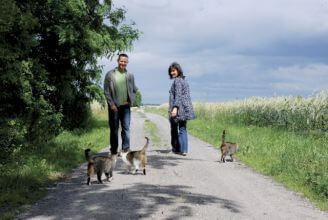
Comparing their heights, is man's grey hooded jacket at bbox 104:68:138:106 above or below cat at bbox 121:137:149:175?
above

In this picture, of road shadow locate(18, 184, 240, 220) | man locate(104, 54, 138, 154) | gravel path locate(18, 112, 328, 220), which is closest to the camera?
road shadow locate(18, 184, 240, 220)

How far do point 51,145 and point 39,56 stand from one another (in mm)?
8030

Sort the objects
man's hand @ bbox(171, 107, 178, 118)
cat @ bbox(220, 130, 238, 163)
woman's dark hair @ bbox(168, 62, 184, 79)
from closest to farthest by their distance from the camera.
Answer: cat @ bbox(220, 130, 238, 163) → woman's dark hair @ bbox(168, 62, 184, 79) → man's hand @ bbox(171, 107, 178, 118)

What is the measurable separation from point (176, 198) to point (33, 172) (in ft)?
12.3

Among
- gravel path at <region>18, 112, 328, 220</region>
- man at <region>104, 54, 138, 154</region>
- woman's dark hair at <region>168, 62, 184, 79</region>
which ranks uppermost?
woman's dark hair at <region>168, 62, 184, 79</region>

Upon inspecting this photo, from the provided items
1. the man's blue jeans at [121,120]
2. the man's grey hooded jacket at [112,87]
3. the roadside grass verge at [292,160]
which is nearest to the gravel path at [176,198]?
the roadside grass verge at [292,160]

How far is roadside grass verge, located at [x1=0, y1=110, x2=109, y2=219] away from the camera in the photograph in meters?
7.89

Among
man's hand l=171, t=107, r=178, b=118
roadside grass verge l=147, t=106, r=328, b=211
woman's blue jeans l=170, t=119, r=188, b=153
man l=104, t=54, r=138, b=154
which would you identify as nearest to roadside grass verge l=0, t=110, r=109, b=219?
man l=104, t=54, r=138, b=154

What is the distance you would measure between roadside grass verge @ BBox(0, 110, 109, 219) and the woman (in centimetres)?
277

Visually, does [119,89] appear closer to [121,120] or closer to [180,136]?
[121,120]

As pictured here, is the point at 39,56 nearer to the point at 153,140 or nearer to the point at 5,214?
the point at 153,140

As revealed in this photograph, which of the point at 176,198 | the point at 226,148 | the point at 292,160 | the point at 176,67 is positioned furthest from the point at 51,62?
the point at 176,198

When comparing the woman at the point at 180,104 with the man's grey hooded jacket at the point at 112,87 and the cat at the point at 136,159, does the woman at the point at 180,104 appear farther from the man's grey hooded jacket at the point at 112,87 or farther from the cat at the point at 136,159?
→ the cat at the point at 136,159

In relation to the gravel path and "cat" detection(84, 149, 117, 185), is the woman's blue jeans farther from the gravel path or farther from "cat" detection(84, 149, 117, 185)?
"cat" detection(84, 149, 117, 185)
